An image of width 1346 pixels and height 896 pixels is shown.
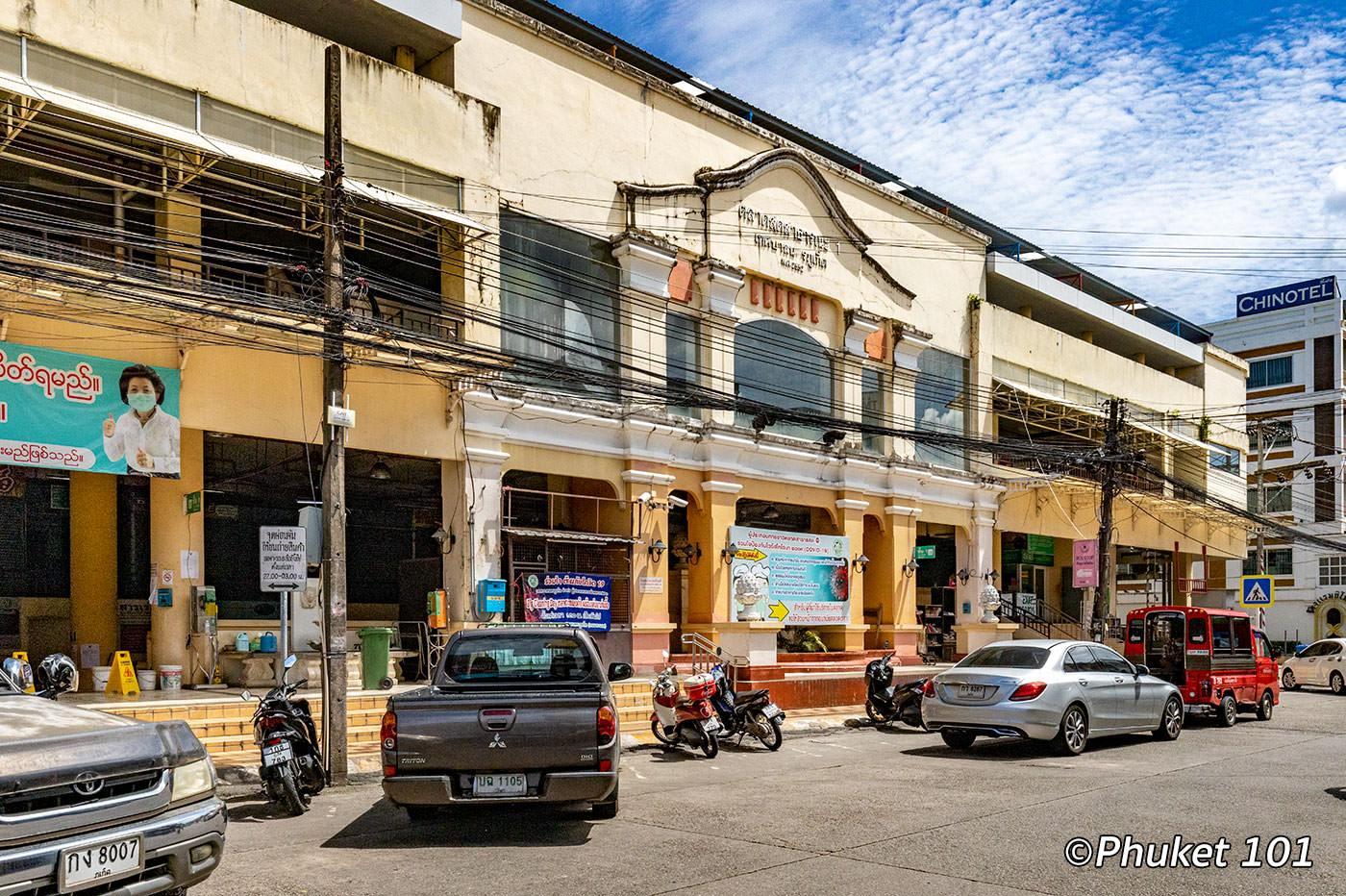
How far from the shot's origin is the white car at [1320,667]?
30.6m

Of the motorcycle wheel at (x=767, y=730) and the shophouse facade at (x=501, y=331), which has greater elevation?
the shophouse facade at (x=501, y=331)

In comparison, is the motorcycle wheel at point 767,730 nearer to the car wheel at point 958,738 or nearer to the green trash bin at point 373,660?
the car wheel at point 958,738

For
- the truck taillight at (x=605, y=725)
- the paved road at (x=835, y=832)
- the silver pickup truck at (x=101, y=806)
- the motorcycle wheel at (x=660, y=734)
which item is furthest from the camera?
the motorcycle wheel at (x=660, y=734)

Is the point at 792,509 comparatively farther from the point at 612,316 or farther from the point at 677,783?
the point at 677,783

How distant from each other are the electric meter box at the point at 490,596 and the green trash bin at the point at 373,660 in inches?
92.7

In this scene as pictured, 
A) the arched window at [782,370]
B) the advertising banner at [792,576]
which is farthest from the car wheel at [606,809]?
the arched window at [782,370]

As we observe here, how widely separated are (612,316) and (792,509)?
32.4 ft

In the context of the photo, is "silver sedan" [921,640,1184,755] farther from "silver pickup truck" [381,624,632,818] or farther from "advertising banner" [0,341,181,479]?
"advertising banner" [0,341,181,479]

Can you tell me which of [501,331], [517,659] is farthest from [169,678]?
[517,659]

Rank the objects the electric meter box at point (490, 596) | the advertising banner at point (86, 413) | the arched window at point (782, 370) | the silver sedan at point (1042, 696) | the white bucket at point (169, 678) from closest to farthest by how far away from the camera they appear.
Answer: the advertising banner at point (86, 413) → the silver sedan at point (1042, 696) → the white bucket at point (169, 678) → the electric meter box at point (490, 596) → the arched window at point (782, 370)

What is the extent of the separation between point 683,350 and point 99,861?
65.1 feet

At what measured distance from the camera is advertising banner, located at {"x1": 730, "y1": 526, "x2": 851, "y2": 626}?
2516 centimetres

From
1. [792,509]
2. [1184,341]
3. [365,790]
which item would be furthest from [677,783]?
[1184,341]

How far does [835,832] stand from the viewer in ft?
31.8
